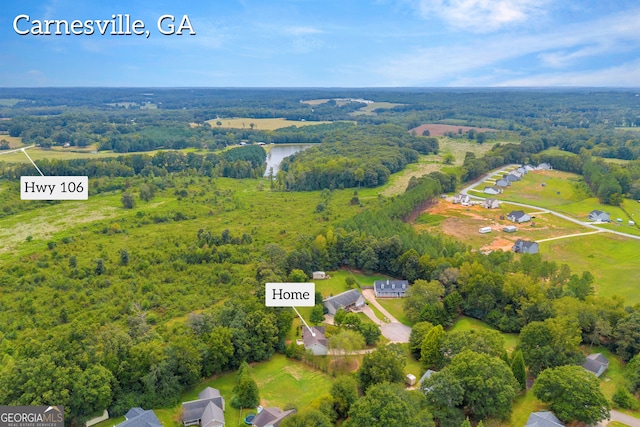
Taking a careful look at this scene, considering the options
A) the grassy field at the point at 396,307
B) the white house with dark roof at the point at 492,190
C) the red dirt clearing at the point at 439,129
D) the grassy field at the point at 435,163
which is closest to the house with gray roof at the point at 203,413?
the grassy field at the point at 396,307

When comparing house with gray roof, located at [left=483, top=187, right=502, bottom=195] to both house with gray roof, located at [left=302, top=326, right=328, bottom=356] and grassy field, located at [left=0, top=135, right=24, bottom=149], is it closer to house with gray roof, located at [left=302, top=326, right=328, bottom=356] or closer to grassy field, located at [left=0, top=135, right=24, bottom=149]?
house with gray roof, located at [left=302, top=326, right=328, bottom=356]

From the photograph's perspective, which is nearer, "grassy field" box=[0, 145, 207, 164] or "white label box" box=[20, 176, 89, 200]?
"white label box" box=[20, 176, 89, 200]

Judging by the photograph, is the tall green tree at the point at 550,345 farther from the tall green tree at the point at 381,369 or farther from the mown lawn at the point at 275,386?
the mown lawn at the point at 275,386

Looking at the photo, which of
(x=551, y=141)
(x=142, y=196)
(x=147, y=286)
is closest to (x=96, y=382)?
(x=147, y=286)

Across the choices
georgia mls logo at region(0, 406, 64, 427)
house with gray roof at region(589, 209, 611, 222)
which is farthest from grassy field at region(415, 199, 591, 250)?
georgia mls logo at region(0, 406, 64, 427)

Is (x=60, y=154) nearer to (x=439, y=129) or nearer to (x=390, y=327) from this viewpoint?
(x=390, y=327)

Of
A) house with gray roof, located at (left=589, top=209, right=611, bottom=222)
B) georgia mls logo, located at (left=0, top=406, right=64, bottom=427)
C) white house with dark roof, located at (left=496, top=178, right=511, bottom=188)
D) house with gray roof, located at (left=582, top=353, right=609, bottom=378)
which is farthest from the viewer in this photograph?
white house with dark roof, located at (left=496, top=178, right=511, bottom=188)
